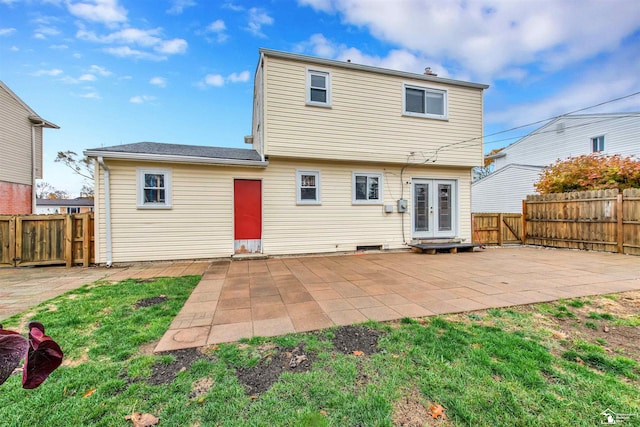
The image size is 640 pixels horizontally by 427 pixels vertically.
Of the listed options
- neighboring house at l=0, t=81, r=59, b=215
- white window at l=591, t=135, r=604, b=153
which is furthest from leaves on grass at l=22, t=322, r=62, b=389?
white window at l=591, t=135, r=604, b=153

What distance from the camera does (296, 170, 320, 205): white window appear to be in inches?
321

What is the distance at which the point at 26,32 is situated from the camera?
7.61 meters

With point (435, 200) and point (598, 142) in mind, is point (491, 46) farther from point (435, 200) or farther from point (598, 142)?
Result: point (598, 142)

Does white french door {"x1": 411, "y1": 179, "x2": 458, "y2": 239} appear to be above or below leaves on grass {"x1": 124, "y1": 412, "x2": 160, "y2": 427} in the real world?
above

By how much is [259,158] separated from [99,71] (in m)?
7.92

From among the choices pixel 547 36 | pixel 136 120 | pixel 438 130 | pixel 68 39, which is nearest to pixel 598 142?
pixel 547 36

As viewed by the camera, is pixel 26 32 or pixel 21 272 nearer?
pixel 21 272

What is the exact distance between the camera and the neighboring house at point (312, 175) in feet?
23.2

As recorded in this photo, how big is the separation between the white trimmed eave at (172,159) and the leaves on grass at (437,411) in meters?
6.88

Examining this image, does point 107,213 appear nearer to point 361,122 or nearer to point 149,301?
point 149,301

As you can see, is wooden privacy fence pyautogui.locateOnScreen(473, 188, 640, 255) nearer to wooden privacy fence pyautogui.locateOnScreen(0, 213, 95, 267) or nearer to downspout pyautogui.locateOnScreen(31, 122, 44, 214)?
wooden privacy fence pyautogui.locateOnScreen(0, 213, 95, 267)

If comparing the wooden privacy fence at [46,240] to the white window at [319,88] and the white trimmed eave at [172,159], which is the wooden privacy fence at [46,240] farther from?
the white window at [319,88]

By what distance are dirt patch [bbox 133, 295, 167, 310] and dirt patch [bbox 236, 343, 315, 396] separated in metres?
2.37

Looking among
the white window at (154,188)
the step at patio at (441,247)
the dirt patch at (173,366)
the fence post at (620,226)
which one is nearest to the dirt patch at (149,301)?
the dirt patch at (173,366)
